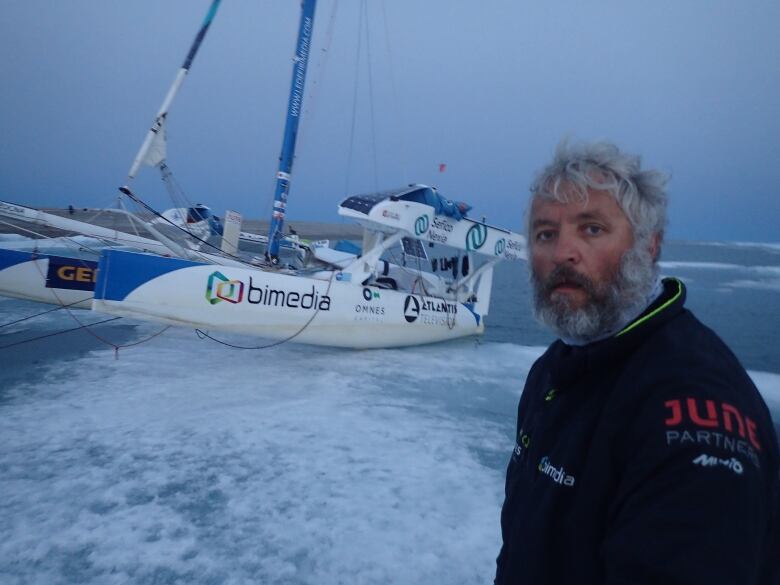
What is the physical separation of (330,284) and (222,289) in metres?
2.06

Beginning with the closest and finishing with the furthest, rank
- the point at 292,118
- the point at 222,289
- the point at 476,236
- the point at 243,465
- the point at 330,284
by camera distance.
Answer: the point at 243,465 → the point at 222,289 → the point at 330,284 → the point at 292,118 → the point at 476,236

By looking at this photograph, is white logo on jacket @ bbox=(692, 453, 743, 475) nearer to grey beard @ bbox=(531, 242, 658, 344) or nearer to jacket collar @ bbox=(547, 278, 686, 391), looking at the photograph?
jacket collar @ bbox=(547, 278, 686, 391)

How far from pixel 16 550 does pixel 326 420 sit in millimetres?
3106

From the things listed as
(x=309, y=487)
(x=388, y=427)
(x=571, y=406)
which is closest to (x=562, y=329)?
(x=571, y=406)

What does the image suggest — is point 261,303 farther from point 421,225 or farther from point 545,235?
point 545,235

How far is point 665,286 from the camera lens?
147 cm

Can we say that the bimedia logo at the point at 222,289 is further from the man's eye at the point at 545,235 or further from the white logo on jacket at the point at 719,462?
the white logo on jacket at the point at 719,462

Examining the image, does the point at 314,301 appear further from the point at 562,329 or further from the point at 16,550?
the point at 562,329

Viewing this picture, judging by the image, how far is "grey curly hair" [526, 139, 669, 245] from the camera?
1.42 m

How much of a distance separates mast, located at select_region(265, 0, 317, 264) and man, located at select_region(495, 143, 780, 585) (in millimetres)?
10214

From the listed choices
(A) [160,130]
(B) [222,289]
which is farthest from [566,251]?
(A) [160,130]

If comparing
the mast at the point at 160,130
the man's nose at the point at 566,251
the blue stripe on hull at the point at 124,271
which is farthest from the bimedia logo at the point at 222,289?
the man's nose at the point at 566,251

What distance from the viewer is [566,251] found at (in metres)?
1.43

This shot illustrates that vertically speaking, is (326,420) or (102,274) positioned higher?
(102,274)
